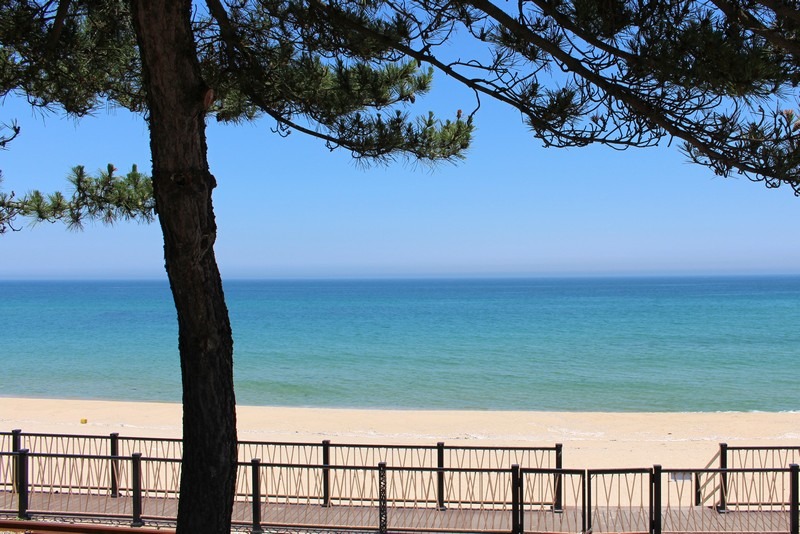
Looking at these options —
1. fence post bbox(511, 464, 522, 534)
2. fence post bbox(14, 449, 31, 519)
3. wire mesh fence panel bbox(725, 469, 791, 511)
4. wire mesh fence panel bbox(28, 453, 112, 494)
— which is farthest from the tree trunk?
wire mesh fence panel bbox(725, 469, 791, 511)

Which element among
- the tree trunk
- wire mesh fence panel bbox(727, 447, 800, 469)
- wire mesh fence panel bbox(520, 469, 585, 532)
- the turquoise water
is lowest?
the turquoise water

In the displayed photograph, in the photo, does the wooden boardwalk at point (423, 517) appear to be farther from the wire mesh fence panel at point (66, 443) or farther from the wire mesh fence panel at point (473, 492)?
the wire mesh fence panel at point (66, 443)

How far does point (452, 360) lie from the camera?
4056cm

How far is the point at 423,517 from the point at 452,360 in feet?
109

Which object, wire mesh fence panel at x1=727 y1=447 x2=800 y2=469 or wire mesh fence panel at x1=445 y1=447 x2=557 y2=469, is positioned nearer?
wire mesh fence panel at x1=445 y1=447 x2=557 y2=469

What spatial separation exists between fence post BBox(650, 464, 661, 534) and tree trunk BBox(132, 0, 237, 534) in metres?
4.26

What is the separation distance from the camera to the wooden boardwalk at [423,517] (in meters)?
7.25

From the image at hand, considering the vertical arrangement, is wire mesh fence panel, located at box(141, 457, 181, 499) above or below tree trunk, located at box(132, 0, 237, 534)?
below

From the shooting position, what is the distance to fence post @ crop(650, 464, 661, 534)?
693 centimetres

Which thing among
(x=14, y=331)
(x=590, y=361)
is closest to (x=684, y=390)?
(x=590, y=361)

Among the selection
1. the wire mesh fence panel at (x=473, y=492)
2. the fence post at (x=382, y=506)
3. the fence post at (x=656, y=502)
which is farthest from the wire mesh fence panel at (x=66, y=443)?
the fence post at (x=656, y=502)

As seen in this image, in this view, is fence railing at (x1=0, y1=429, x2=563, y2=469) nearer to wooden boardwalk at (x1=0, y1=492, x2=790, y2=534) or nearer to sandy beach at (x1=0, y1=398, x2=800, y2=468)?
wooden boardwalk at (x1=0, y1=492, x2=790, y2=534)

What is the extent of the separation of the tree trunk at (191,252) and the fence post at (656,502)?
168 inches

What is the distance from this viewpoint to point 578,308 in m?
88.3
